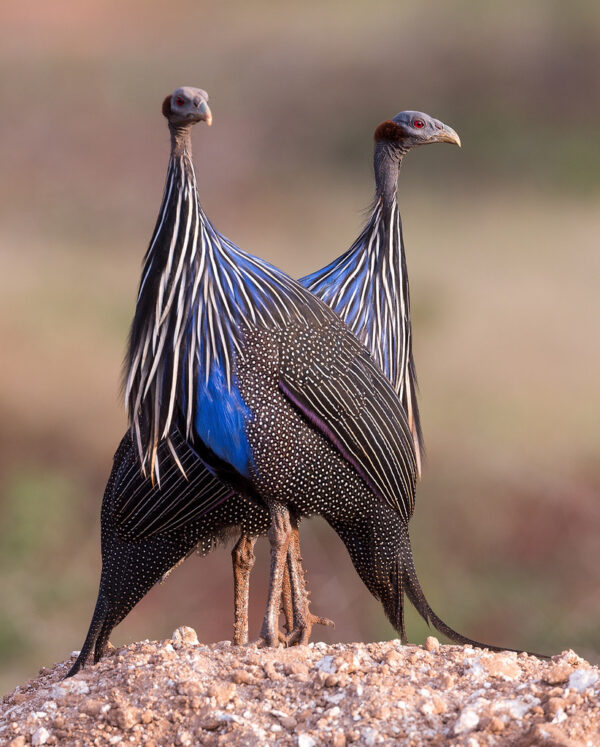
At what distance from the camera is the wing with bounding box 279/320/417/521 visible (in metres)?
3.82

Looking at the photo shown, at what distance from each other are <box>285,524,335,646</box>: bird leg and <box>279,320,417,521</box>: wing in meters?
0.37

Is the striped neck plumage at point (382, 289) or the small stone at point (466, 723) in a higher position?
the striped neck plumage at point (382, 289)

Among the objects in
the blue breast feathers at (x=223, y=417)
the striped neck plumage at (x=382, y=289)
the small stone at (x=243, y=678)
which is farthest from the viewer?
the striped neck plumage at (x=382, y=289)

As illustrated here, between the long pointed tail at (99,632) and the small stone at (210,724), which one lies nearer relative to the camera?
the small stone at (210,724)

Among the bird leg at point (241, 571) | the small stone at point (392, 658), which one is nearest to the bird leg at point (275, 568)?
the small stone at point (392, 658)

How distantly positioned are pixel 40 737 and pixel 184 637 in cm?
83

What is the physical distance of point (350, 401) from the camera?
3895 millimetres

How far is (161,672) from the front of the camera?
3656 mm

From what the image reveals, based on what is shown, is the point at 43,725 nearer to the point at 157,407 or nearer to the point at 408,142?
the point at 157,407

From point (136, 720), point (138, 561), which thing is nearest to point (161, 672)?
point (136, 720)

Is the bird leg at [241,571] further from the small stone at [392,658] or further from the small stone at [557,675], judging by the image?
the small stone at [557,675]

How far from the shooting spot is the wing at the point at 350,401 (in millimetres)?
3824

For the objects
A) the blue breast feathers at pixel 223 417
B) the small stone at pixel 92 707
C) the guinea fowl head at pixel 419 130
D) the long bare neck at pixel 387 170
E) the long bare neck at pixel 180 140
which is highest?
the guinea fowl head at pixel 419 130

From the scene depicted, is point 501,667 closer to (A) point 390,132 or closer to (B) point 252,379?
(B) point 252,379
